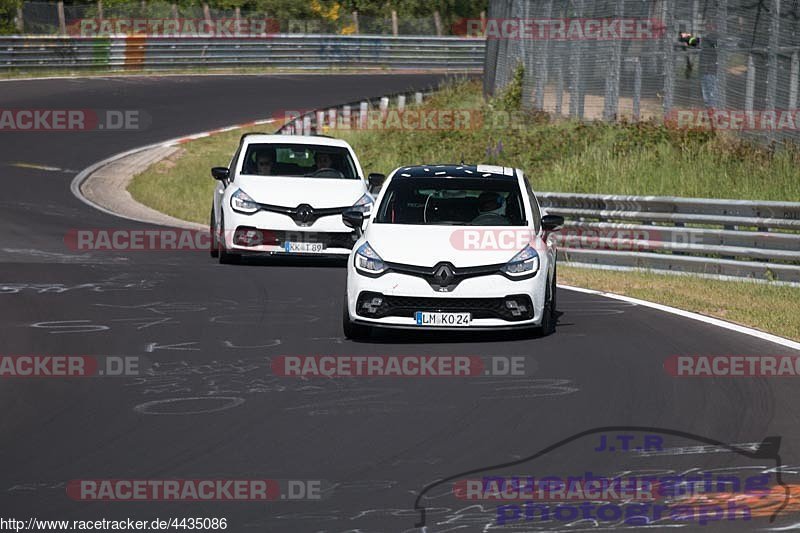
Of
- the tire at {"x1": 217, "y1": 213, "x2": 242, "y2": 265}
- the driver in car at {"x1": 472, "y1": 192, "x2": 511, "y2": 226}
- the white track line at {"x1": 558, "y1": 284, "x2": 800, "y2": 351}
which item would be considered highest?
the driver in car at {"x1": 472, "y1": 192, "x2": 511, "y2": 226}

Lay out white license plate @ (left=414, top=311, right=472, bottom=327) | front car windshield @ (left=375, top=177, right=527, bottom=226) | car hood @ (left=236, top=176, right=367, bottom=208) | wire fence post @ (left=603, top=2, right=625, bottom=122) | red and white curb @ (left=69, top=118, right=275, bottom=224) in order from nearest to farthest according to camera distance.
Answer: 1. white license plate @ (left=414, top=311, right=472, bottom=327)
2. front car windshield @ (left=375, top=177, right=527, bottom=226)
3. car hood @ (left=236, top=176, right=367, bottom=208)
4. red and white curb @ (left=69, top=118, right=275, bottom=224)
5. wire fence post @ (left=603, top=2, right=625, bottom=122)

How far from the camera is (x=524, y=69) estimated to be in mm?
Result: 35250

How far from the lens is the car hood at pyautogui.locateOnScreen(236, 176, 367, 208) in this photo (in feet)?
65.1

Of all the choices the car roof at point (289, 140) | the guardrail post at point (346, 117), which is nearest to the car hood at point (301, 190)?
the car roof at point (289, 140)

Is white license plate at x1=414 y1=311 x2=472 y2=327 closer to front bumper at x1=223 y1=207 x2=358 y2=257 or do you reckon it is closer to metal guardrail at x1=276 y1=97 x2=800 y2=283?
metal guardrail at x1=276 y1=97 x2=800 y2=283

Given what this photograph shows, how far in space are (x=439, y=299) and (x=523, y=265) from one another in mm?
866

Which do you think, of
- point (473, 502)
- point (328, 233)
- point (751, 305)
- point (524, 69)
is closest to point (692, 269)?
point (751, 305)

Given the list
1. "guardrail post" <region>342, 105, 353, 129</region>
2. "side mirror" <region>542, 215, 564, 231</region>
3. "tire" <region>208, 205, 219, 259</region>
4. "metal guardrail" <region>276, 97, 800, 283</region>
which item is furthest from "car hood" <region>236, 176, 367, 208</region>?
"guardrail post" <region>342, 105, 353, 129</region>

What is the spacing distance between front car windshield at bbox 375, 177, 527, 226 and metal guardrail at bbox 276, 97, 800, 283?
4.96 meters

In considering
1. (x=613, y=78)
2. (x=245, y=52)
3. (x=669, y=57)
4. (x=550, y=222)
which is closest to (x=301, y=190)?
(x=550, y=222)

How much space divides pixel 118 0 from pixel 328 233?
47005 millimetres

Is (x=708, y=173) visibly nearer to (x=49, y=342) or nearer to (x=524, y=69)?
(x=524, y=69)

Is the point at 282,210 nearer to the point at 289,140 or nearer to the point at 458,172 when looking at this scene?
the point at 289,140

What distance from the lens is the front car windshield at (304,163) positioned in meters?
20.8
